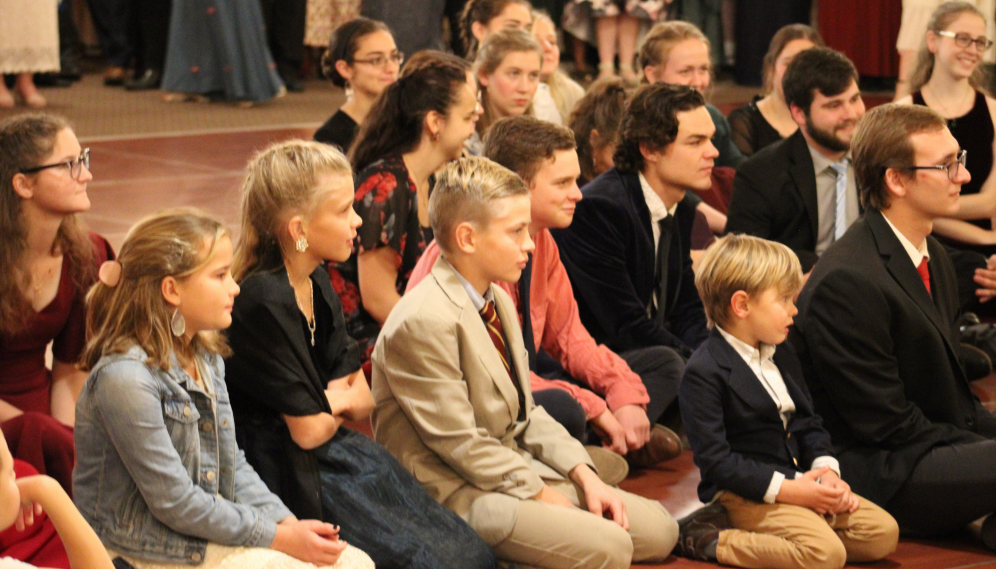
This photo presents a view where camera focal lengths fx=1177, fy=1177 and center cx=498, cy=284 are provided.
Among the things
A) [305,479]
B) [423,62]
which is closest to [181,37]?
[423,62]

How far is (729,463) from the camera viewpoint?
2.60 m

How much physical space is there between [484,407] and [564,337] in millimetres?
752

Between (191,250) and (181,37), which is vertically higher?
(191,250)

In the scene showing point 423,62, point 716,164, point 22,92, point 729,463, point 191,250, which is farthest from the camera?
point 22,92

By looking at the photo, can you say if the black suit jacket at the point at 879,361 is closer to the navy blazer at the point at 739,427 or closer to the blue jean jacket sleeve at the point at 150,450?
the navy blazer at the point at 739,427

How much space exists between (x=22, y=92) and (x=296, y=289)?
5.27 meters

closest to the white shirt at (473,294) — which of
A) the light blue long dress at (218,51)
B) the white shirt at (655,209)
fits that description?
the white shirt at (655,209)

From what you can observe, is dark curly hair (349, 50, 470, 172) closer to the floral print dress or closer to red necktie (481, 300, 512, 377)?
the floral print dress

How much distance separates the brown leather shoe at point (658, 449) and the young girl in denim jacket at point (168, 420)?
3.84ft

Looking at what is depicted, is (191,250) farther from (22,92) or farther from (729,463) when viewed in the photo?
(22,92)

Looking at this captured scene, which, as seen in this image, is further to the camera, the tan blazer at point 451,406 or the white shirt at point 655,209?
the white shirt at point 655,209

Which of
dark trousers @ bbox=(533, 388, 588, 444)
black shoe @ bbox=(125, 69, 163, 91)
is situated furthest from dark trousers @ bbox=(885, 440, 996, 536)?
black shoe @ bbox=(125, 69, 163, 91)

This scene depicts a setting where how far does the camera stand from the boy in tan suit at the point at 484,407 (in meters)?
2.43

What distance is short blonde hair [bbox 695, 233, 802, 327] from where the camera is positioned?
265cm
